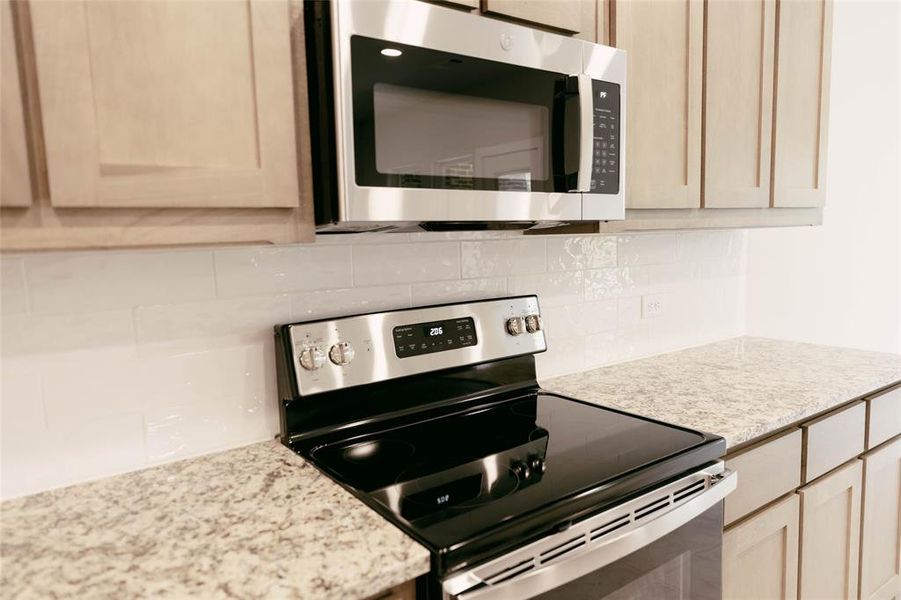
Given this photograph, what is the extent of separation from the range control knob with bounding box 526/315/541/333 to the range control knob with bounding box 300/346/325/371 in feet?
1.91

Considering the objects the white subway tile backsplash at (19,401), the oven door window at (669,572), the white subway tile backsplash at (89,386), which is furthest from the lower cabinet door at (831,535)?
the white subway tile backsplash at (19,401)

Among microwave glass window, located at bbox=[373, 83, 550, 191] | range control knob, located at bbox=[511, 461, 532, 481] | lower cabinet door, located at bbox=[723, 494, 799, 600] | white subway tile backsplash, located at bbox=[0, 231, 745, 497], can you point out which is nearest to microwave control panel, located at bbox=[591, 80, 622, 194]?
microwave glass window, located at bbox=[373, 83, 550, 191]

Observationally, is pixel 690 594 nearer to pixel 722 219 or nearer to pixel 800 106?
pixel 722 219

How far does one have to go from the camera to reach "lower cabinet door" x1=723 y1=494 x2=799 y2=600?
1.38 meters

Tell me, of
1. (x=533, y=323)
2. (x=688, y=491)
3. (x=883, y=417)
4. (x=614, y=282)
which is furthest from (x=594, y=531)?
(x=883, y=417)

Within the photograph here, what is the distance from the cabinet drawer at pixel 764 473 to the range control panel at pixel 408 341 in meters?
0.55

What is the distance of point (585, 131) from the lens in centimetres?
122

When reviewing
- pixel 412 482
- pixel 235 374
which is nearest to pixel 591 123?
pixel 412 482

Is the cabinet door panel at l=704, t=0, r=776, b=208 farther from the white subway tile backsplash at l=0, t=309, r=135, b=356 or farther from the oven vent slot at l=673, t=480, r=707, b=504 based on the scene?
the white subway tile backsplash at l=0, t=309, r=135, b=356

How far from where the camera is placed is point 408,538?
2.86 ft

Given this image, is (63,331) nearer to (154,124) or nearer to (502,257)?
(154,124)

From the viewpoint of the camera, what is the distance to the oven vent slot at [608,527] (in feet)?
3.27

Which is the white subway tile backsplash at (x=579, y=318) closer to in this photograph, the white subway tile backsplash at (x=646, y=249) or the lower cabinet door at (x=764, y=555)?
the white subway tile backsplash at (x=646, y=249)

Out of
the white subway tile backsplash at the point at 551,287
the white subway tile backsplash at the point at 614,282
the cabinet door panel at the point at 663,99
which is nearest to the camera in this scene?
the cabinet door panel at the point at 663,99
